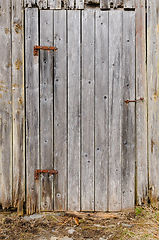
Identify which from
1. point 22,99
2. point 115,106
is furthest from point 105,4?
point 22,99

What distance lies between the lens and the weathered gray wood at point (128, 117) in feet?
8.98

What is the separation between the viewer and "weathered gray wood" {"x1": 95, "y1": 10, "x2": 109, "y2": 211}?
2.73 metres

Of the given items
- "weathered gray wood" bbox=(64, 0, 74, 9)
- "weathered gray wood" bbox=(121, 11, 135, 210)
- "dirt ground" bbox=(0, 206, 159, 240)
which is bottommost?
"dirt ground" bbox=(0, 206, 159, 240)

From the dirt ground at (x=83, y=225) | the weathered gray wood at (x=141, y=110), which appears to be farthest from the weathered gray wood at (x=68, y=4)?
the dirt ground at (x=83, y=225)

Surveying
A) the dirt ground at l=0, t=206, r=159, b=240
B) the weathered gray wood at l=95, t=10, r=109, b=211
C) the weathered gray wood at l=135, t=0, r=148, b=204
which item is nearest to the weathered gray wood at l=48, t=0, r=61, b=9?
the weathered gray wood at l=95, t=10, r=109, b=211

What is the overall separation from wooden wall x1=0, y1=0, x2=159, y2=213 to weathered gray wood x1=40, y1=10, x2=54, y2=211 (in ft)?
0.29

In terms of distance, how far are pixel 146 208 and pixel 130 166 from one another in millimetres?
519

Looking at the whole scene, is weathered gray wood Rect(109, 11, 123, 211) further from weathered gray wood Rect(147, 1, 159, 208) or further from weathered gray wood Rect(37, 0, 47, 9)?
weathered gray wood Rect(37, 0, 47, 9)

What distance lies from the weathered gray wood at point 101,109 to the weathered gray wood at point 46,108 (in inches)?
20.9

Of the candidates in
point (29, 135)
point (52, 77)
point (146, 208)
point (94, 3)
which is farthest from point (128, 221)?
point (94, 3)

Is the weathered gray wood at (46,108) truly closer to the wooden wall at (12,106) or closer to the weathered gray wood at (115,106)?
the wooden wall at (12,106)

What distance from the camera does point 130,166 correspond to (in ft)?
9.15

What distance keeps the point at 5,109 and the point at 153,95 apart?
1.75 meters

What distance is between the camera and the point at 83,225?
2.65 meters
